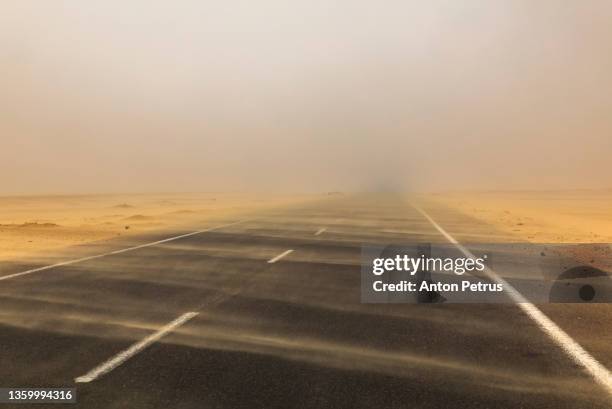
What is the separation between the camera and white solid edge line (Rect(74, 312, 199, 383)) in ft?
16.8

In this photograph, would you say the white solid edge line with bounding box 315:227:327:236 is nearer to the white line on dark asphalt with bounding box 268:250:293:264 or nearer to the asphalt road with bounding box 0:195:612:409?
the white line on dark asphalt with bounding box 268:250:293:264

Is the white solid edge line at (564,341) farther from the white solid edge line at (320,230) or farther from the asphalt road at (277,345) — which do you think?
the white solid edge line at (320,230)

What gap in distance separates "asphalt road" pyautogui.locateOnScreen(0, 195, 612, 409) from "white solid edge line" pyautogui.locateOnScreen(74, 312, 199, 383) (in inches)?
1.5

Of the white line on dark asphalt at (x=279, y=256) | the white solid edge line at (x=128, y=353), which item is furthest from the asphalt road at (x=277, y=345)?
the white line on dark asphalt at (x=279, y=256)

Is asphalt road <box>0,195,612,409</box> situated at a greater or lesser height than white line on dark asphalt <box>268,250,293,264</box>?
greater

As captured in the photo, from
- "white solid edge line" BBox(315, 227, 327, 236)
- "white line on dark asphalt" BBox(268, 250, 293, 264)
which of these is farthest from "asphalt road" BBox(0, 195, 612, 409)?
"white solid edge line" BBox(315, 227, 327, 236)

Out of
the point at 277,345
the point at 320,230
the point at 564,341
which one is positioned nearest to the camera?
the point at 277,345

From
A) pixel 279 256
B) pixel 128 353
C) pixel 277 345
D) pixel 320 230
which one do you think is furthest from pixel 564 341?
pixel 320 230

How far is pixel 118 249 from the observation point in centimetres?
1545

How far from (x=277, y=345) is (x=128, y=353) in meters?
1.54

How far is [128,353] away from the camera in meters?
5.80

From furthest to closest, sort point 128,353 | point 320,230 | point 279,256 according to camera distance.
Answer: point 320,230
point 279,256
point 128,353

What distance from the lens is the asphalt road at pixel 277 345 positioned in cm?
470

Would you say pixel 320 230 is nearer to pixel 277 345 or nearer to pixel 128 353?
pixel 277 345
